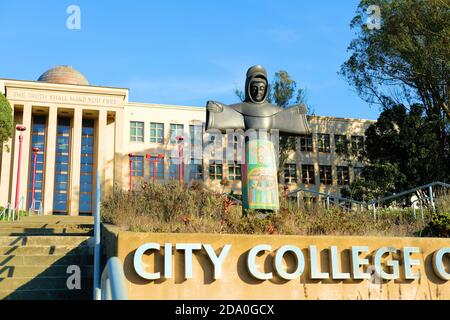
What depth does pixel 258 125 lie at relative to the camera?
11.8 meters

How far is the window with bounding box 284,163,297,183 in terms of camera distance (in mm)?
45469

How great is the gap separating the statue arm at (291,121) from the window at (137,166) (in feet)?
100

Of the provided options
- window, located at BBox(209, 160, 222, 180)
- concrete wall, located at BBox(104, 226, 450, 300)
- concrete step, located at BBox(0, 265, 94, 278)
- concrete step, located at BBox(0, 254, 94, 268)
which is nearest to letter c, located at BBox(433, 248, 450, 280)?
concrete wall, located at BBox(104, 226, 450, 300)

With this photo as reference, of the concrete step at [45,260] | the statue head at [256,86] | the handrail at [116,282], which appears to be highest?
the statue head at [256,86]

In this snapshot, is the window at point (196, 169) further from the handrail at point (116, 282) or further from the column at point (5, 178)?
the handrail at point (116, 282)

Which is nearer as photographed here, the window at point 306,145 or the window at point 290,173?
the window at point 290,173

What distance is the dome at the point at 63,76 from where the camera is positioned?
143 feet

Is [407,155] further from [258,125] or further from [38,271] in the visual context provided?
[38,271]

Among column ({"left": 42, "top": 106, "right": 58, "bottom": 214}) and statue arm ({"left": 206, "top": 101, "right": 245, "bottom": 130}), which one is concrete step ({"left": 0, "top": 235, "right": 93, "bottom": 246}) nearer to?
statue arm ({"left": 206, "top": 101, "right": 245, "bottom": 130})

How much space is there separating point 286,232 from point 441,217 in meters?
3.20

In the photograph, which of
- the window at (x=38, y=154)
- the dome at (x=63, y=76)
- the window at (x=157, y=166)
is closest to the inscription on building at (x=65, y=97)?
the dome at (x=63, y=76)

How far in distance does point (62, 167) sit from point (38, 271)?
3522cm

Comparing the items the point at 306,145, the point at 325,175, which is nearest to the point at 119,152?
the point at 306,145

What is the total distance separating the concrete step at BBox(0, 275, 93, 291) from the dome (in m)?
37.2
